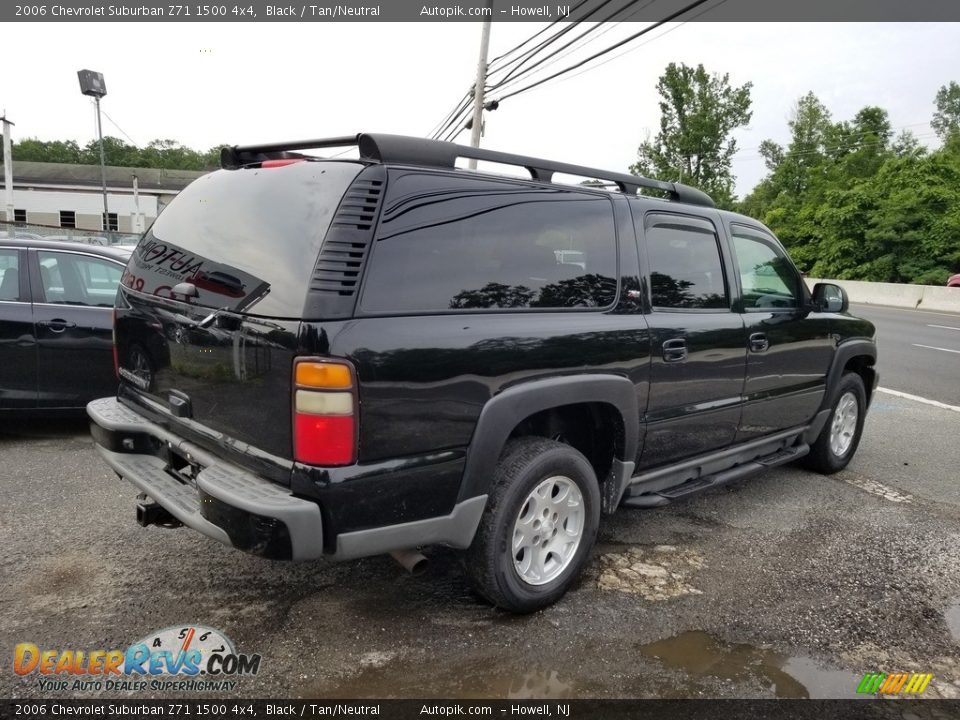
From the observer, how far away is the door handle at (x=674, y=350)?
3.47 m

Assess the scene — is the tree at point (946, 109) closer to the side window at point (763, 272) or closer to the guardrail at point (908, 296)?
the guardrail at point (908, 296)

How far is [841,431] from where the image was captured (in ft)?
17.3

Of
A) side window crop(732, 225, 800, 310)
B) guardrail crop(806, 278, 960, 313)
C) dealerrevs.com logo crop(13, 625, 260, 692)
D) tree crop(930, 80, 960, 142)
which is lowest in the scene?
guardrail crop(806, 278, 960, 313)

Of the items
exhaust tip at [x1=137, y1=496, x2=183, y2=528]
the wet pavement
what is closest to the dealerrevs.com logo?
the wet pavement

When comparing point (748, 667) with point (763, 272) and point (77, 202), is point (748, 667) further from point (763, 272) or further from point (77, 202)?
point (77, 202)

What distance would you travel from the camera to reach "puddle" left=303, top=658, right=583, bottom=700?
2.50 m

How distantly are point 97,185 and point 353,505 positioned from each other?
187ft

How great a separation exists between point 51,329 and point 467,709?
4.36 meters

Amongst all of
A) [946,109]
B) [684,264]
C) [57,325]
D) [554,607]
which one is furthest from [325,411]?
[946,109]

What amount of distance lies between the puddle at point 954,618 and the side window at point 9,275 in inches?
241

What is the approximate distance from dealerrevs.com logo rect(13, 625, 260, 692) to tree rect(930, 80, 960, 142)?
89.0 metres

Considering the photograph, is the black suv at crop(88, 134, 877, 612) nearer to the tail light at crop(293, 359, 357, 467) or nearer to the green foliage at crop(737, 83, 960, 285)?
the tail light at crop(293, 359, 357, 467)

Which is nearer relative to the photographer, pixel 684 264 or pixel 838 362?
pixel 684 264

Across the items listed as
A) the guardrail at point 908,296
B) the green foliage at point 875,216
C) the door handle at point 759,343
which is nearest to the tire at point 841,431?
the door handle at point 759,343
